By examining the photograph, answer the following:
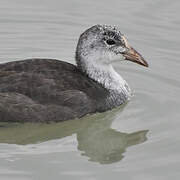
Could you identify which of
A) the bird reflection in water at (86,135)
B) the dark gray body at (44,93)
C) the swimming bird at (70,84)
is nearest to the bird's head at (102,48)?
the swimming bird at (70,84)

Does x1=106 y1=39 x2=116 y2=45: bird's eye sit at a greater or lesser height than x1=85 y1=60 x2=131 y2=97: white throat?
greater

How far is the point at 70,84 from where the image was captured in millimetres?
12688

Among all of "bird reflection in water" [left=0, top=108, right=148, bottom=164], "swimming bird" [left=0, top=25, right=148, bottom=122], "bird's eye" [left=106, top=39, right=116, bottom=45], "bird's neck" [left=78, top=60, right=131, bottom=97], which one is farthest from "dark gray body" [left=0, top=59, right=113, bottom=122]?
"bird's eye" [left=106, top=39, right=116, bottom=45]

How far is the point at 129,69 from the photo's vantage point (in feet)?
48.9

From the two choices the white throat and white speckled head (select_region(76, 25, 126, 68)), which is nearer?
white speckled head (select_region(76, 25, 126, 68))

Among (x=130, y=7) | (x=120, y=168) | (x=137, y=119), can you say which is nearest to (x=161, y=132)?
(x=137, y=119)

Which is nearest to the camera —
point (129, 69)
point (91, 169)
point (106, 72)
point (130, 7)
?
point (91, 169)

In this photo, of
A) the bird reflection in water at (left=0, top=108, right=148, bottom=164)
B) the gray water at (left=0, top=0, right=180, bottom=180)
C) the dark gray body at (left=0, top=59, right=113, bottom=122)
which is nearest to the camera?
the gray water at (left=0, top=0, right=180, bottom=180)

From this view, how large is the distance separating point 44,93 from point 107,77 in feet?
5.03

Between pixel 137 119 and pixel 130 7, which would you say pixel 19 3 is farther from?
pixel 137 119

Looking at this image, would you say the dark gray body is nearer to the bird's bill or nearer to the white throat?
the white throat

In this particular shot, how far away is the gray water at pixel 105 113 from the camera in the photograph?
11344mm

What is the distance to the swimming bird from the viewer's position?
12.4 metres

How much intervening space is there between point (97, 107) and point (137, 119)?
71 centimetres
